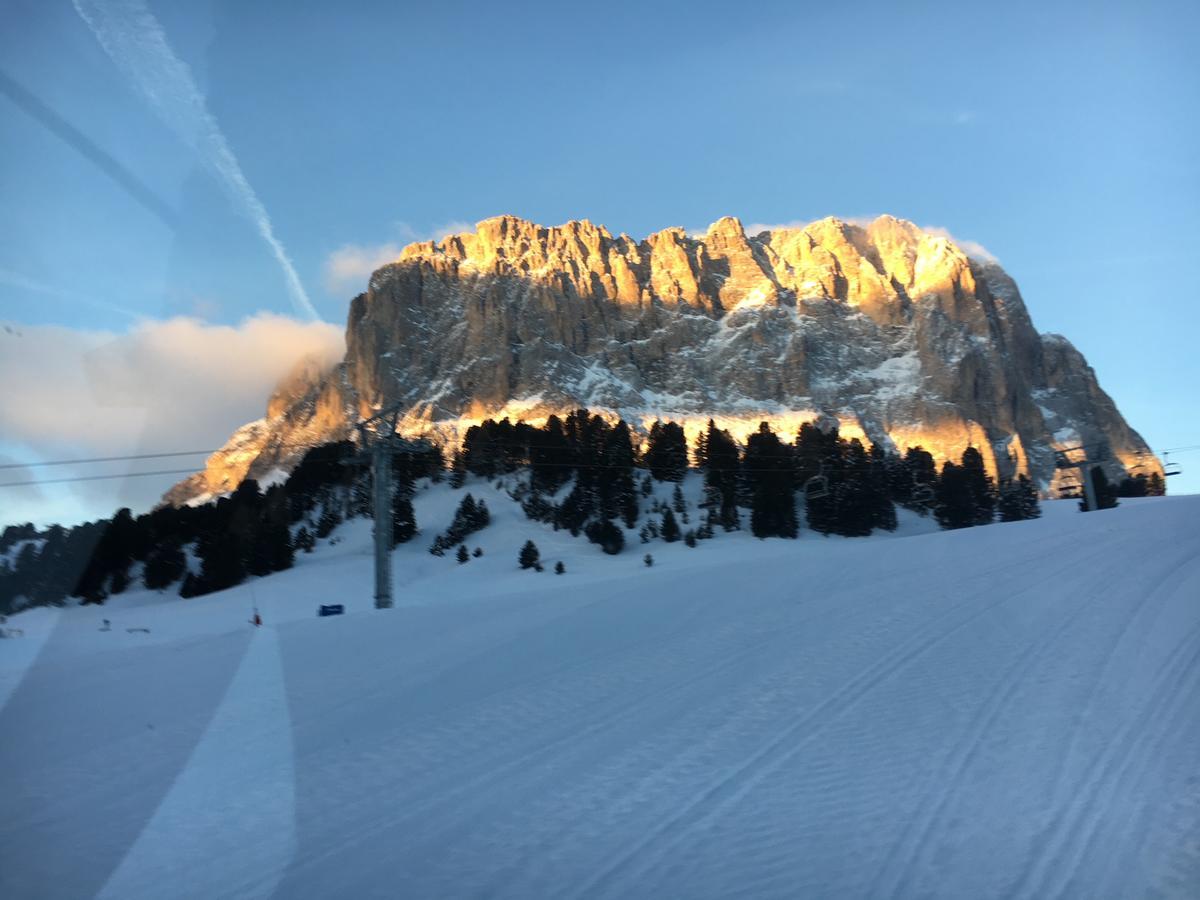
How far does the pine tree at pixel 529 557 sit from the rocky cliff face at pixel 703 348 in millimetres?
81700

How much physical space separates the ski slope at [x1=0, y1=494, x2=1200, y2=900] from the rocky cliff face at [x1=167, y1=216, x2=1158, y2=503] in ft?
363

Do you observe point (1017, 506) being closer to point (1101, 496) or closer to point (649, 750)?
point (1101, 496)

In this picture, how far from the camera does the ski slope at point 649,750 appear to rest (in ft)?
22.4

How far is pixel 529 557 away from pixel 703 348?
109m

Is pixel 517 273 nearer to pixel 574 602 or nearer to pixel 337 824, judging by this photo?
pixel 574 602

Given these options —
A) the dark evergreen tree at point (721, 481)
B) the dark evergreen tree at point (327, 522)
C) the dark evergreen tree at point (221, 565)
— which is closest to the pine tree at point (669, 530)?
the dark evergreen tree at point (721, 481)

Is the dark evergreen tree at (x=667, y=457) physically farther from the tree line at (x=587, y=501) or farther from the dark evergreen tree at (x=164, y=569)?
the dark evergreen tree at (x=164, y=569)

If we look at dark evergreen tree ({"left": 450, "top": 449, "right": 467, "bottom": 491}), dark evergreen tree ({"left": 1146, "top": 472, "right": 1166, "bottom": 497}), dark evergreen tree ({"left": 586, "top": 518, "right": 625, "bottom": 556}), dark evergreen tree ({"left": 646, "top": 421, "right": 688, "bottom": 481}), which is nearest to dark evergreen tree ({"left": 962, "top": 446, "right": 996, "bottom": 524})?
dark evergreen tree ({"left": 646, "top": 421, "right": 688, "bottom": 481})

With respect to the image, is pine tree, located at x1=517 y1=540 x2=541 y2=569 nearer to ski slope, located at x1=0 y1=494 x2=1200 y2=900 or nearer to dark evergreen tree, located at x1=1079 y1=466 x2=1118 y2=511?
ski slope, located at x1=0 y1=494 x2=1200 y2=900

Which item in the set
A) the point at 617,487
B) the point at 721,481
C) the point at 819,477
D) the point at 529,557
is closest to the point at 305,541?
the point at 529,557

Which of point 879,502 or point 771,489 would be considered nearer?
point 771,489

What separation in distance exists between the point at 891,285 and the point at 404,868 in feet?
546

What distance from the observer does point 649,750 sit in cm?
993

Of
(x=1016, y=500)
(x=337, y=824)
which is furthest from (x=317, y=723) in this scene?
(x=1016, y=500)
